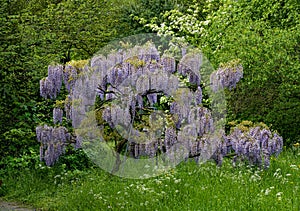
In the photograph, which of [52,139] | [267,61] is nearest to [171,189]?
[52,139]

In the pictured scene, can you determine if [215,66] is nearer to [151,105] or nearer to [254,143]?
[151,105]

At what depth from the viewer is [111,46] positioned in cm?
1388

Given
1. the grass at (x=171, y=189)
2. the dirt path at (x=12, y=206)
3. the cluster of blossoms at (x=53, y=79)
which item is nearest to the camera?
the grass at (x=171, y=189)

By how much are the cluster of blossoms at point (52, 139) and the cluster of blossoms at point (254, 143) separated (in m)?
2.41

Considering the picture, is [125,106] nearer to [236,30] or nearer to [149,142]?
[149,142]

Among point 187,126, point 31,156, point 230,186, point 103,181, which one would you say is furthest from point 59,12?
point 230,186

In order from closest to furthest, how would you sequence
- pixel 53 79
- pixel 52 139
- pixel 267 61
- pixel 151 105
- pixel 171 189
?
pixel 171 189 → pixel 53 79 → pixel 52 139 → pixel 151 105 → pixel 267 61

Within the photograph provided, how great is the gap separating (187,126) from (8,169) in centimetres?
407

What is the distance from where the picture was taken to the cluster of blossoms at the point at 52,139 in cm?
712

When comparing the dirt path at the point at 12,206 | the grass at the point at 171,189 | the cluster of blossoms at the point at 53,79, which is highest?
the cluster of blossoms at the point at 53,79

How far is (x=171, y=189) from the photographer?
6648 mm

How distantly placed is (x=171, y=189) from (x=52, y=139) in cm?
190

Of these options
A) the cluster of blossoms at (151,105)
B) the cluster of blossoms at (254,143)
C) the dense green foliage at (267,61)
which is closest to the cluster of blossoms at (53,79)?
the cluster of blossoms at (151,105)

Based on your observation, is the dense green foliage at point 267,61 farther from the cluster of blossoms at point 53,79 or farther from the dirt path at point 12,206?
the dirt path at point 12,206
